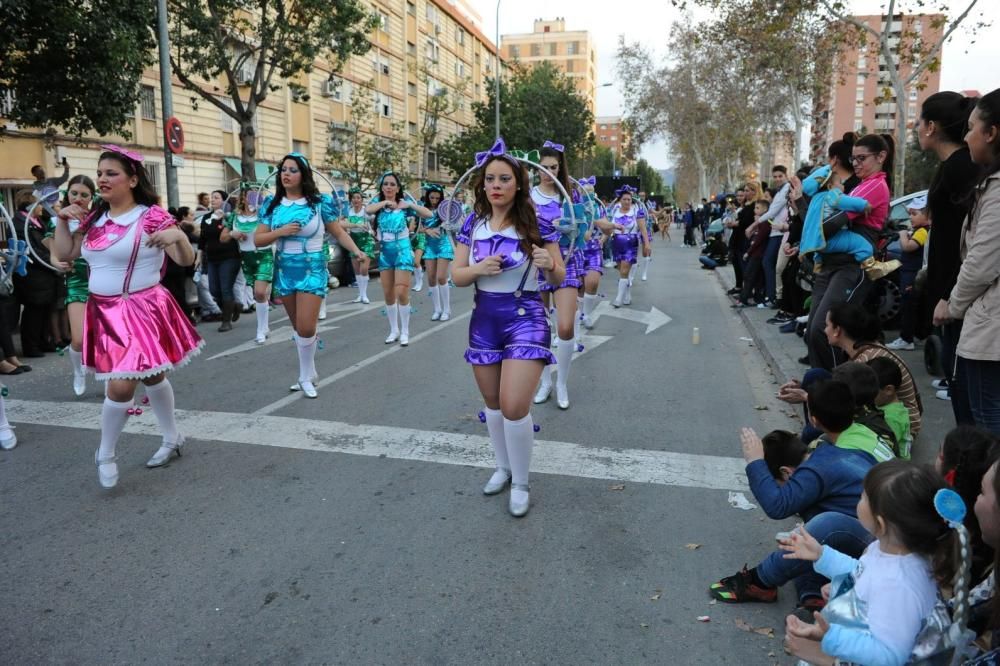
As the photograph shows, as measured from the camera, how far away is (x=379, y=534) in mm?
3965

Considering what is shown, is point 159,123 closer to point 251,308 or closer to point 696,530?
point 251,308

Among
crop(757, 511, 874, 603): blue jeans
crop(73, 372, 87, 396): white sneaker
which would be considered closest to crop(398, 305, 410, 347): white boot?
crop(73, 372, 87, 396): white sneaker

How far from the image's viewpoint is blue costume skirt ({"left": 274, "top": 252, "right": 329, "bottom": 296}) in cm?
678

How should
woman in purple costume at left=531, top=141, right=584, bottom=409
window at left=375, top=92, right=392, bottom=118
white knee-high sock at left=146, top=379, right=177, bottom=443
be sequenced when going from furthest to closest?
window at left=375, top=92, right=392, bottom=118 → woman in purple costume at left=531, top=141, right=584, bottom=409 → white knee-high sock at left=146, top=379, right=177, bottom=443

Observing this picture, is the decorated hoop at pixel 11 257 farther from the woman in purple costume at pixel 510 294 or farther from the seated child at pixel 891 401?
the seated child at pixel 891 401

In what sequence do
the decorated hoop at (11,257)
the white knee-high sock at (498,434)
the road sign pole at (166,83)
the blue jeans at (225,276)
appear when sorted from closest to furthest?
the white knee-high sock at (498,434), the decorated hoop at (11,257), the blue jeans at (225,276), the road sign pole at (166,83)

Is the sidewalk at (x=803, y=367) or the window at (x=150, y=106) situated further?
the window at (x=150, y=106)

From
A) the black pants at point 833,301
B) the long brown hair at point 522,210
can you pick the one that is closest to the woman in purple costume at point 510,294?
the long brown hair at point 522,210

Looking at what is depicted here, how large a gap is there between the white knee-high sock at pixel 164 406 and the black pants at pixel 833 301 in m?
4.62

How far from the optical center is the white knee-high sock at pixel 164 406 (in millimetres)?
4980

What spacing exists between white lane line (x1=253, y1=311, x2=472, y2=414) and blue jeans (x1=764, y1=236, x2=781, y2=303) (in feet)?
16.5

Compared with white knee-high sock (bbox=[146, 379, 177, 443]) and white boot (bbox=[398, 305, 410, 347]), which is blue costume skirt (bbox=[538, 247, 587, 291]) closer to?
white knee-high sock (bbox=[146, 379, 177, 443])

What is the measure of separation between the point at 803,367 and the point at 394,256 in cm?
505

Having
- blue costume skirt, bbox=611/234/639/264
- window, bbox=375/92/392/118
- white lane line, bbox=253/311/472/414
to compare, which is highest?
window, bbox=375/92/392/118
